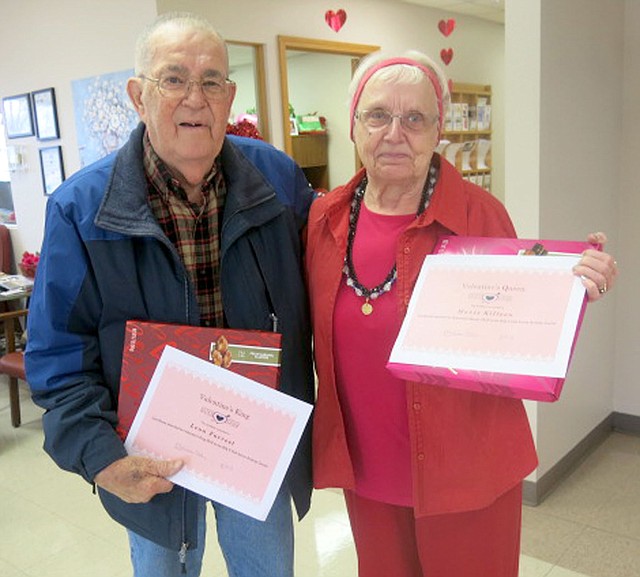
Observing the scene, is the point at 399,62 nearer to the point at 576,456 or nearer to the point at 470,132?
the point at 576,456

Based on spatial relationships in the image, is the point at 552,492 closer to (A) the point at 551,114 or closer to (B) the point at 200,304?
(A) the point at 551,114

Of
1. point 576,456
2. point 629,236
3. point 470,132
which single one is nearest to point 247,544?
point 576,456

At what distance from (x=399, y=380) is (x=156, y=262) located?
1.82ft

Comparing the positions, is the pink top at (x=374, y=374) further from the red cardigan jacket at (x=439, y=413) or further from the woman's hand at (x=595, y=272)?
the woman's hand at (x=595, y=272)

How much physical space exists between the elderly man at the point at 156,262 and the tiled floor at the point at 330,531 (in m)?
1.23

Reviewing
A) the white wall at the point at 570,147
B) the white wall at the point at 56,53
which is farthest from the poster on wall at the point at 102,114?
the white wall at the point at 570,147

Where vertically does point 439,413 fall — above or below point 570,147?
below

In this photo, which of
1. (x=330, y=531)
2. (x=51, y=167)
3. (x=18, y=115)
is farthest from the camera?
(x=18, y=115)

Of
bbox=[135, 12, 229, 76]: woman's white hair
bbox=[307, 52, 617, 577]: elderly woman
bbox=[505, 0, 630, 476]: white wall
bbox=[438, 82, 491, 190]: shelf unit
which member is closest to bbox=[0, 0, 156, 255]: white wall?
bbox=[505, 0, 630, 476]: white wall

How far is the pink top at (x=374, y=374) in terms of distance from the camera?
4.46 feet

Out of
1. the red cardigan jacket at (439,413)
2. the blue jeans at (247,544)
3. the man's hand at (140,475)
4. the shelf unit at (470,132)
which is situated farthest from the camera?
the shelf unit at (470,132)

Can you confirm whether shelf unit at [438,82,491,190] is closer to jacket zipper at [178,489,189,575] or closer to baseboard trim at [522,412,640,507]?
baseboard trim at [522,412,640,507]

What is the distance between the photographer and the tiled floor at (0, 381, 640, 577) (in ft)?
7.74

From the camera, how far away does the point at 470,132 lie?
22.4 feet
